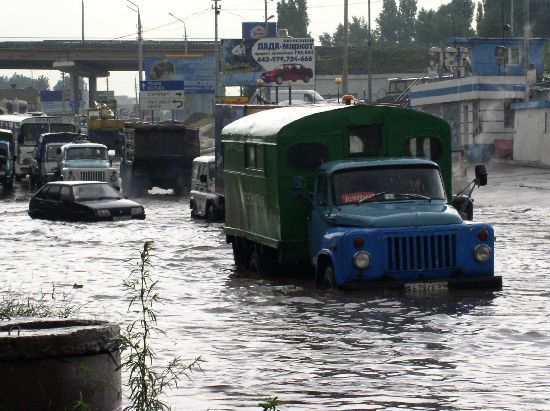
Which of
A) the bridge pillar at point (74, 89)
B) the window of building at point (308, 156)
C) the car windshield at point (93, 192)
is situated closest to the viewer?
the window of building at point (308, 156)

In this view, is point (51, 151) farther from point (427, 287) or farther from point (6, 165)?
point (427, 287)

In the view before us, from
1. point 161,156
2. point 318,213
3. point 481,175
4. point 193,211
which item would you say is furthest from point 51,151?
point 481,175

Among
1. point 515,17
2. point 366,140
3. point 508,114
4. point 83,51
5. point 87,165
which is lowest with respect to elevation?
point 87,165

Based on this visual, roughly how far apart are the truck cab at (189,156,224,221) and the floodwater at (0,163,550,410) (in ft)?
20.5

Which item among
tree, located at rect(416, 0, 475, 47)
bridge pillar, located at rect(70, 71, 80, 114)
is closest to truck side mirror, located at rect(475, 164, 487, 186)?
bridge pillar, located at rect(70, 71, 80, 114)

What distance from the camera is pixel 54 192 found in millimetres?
36906

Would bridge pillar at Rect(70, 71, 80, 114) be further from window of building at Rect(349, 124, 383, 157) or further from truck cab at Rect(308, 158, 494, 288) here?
truck cab at Rect(308, 158, 494, 288)

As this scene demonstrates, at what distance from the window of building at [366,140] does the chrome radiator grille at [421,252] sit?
9.27 feet

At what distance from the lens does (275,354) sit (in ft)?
43.1

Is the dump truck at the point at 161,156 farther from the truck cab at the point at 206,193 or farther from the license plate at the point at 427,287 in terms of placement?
the license plate at the point at 427,287

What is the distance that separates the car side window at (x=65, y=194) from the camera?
36.1 metres

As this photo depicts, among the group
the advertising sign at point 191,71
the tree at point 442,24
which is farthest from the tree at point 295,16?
the advertising sign at point 191,71

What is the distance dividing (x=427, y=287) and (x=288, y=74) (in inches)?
1947

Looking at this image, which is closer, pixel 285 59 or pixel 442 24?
pixel 285 59
